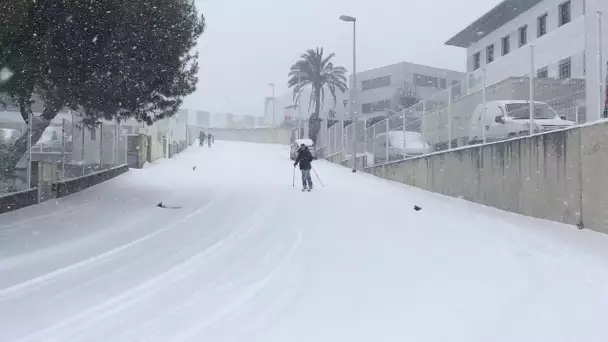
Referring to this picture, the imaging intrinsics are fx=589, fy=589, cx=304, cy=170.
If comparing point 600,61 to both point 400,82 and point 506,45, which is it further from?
point 400,82

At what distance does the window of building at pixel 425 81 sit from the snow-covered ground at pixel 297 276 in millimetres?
51735

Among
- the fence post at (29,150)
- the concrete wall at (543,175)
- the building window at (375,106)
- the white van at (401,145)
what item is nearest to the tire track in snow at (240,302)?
the concrete wall at (543,175)

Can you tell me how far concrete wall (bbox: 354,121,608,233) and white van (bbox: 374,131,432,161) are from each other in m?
2.76

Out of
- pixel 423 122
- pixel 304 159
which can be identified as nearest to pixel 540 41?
pixel 423 122

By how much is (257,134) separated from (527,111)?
3039 inches

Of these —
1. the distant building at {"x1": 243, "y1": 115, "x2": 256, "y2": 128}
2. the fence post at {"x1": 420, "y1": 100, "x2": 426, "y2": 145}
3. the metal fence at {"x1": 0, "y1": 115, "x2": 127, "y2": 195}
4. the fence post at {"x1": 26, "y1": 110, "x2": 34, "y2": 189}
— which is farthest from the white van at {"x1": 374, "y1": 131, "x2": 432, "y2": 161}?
the distant building at {"x1": 243, "y1": 115, "x2": 256, "y2": 128}

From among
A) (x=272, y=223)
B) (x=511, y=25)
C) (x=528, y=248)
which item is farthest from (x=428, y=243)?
(x=511, y=25)

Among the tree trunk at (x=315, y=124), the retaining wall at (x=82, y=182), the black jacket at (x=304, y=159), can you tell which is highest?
the tree trunk at (x=315, y=124)

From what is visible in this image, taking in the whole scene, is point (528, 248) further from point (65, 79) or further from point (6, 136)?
point (6, 136)

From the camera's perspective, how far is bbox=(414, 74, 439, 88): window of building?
62750 millimetres

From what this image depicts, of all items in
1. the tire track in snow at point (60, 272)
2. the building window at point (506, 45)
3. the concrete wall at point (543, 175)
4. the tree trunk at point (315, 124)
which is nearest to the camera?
the tire track in snow at point (60, 272)

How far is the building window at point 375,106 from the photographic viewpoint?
6328 centimetres

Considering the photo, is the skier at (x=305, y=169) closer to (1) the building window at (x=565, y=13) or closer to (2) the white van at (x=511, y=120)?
(2) the white van at (x=511, y=120)

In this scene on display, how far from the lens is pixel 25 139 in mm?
12945
